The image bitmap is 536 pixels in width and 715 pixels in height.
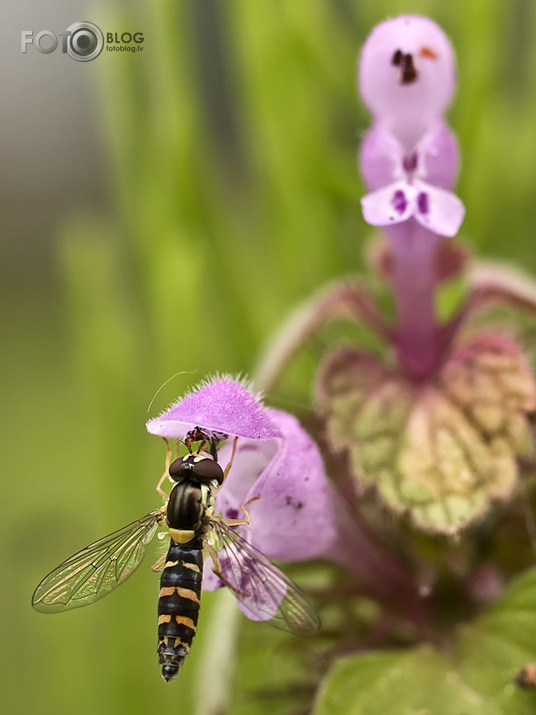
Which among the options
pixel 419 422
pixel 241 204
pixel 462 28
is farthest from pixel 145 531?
pixel 241 204

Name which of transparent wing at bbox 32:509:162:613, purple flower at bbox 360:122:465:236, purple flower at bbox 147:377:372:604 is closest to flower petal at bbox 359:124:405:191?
purple flower at bbox 360:122:465:236

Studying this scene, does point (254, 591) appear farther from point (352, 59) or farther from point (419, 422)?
point (352, 59)

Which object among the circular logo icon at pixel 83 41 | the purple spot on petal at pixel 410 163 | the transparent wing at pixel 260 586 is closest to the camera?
the transparent wing at pixel 260 586

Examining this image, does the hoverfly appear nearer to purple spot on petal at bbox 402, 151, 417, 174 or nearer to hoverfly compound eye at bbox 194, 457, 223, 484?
hoverfly compound eye at bbox 194, 457, 223, 484

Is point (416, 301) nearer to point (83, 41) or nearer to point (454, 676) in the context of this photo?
point (454, 676)

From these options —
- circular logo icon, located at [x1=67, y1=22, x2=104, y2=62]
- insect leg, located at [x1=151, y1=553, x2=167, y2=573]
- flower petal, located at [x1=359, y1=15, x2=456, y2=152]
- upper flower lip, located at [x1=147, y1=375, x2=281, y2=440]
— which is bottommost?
insect leg, located at [x1=151, y1=553, x2=167, y2=573]

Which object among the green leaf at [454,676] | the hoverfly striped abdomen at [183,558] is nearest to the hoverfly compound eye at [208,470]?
the hoverfly striped abdomen at [183,558]

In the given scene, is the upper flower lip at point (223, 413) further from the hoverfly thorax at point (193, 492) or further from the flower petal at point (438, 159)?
the flower petal at point (438, 159)
